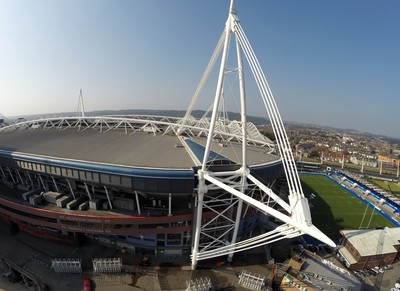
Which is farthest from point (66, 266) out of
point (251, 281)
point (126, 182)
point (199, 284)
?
point (251, 281)

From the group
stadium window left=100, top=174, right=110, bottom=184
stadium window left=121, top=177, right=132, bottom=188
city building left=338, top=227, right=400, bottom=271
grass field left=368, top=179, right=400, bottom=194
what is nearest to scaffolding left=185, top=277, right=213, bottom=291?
stadium window left=121, top=177, right=132, bottom=188

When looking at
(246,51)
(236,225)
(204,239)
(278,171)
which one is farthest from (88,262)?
(246,51)

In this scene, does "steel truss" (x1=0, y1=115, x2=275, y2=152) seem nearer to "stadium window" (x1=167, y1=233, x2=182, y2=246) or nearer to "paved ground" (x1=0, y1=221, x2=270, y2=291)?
"stadium window" (x1=167, y1=233, x2=182, y2=246)

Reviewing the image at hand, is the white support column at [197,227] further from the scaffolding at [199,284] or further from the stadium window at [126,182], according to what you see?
the stadium window at [126,182]

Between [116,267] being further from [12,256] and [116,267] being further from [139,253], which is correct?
[12,256]

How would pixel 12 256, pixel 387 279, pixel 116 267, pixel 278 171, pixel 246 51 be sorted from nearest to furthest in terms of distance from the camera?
pixel 246 51 < pixel 116 267 < pixel 12 256 < pixel 387 279 < pixel 278 171

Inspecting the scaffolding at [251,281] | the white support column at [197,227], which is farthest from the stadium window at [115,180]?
the scaffolding at [251,281]
